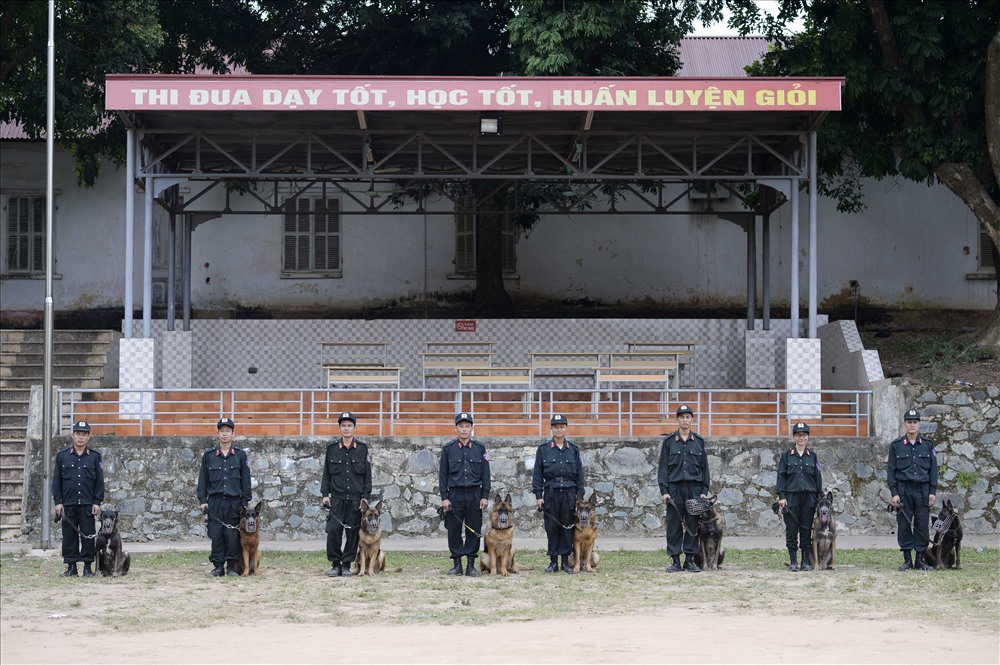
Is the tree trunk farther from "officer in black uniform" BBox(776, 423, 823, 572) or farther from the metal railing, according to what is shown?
"officer in black uniform" BBox(776, 423, 823, 572)

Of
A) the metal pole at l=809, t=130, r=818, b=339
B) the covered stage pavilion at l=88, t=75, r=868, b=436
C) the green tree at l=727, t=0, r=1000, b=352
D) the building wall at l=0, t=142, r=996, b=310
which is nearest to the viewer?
the covered stage pavilion at l=88, t=75, r=868, b=436

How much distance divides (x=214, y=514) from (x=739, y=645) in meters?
6.43

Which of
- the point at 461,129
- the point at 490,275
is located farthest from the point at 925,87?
the point at 490,275

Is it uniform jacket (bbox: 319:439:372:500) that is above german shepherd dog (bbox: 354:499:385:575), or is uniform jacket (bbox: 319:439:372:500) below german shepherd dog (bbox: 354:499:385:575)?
above

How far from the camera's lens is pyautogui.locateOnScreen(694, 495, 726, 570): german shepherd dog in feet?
46.7

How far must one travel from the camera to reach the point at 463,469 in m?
14.3

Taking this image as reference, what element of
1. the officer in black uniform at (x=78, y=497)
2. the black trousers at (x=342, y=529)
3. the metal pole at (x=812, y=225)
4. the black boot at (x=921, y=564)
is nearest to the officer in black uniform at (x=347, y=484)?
the black trousers at (x=342, y=529)

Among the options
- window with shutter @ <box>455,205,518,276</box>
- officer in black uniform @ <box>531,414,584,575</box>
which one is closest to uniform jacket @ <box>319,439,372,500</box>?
officer in black uniform @ <box>531,414,584,575</box>

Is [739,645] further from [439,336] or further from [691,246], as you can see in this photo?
[691,246]

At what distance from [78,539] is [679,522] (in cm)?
628

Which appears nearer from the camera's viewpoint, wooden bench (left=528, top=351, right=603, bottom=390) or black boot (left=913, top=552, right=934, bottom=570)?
black boot (left=913, top=552, right=934, bottom=570)

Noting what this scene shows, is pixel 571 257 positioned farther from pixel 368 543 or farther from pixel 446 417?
pixel 368 543

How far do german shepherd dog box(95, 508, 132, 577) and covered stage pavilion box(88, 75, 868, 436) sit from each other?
19.4 feet

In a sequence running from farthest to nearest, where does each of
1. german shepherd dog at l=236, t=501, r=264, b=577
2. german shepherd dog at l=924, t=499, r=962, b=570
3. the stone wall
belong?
1. the stone wall
2. german shepherd dog at l=924, t=499, r=962, b=570
3. german shepherd dog at l=236, t=501, r=264, b=577
